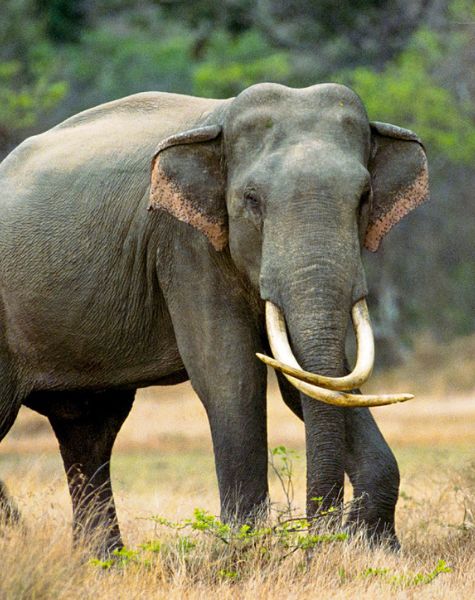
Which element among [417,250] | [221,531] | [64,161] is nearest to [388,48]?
[417,250]

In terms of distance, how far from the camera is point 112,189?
995cm

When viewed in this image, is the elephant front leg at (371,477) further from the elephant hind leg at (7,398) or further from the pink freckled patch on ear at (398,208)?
the elephant hind leg at (7,398)

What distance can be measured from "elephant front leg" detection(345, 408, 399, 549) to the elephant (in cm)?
1

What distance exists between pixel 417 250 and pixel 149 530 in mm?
28476

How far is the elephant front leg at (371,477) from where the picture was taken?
30.2ft

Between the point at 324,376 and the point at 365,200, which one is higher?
the point at 365,200

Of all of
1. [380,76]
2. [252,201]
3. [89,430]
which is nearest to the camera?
[252,201]

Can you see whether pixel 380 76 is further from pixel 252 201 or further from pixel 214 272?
pixel 252 201

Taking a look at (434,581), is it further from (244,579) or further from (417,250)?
(417,250)

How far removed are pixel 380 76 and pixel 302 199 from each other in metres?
26.2

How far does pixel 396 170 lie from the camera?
9398 mm

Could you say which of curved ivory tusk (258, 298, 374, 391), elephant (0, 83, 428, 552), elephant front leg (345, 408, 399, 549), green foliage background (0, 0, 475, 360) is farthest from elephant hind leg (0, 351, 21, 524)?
green foliage background (0, 0, 475, 360)

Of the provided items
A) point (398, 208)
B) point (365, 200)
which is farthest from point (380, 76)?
point (365, 200)

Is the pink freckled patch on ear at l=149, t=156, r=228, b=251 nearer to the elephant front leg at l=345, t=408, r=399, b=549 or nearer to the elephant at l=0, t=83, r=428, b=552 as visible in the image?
the elephant at l=0, t=83, r=428, b=552
